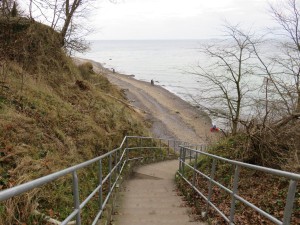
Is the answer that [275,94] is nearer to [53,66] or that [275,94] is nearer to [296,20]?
[296,20]

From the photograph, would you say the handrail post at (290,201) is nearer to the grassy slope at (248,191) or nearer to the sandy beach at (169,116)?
the grassy slope at (248,191)

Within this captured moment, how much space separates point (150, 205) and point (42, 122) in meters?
2.89

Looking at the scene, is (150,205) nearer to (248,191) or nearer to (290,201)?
(248,191)

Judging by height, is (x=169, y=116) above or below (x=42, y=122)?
above

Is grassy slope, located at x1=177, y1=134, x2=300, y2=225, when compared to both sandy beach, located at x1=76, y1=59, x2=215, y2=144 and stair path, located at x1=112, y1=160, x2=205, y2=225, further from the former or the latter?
sandy beach, located at x1=76, y1=59, x2=215, y2=144

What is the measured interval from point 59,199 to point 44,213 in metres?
0.48

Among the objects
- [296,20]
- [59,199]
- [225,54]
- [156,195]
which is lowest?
[156,195]

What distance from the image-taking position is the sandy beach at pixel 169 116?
27750 millimetres

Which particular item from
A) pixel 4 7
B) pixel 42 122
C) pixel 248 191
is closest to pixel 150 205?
pixel 248 191

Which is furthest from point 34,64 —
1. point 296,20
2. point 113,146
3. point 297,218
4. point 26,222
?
point 296,20

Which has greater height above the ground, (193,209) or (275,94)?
(275,94)

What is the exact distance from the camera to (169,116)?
33.0 meters

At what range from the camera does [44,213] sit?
4.01 metres

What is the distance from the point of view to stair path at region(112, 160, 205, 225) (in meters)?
5.11
